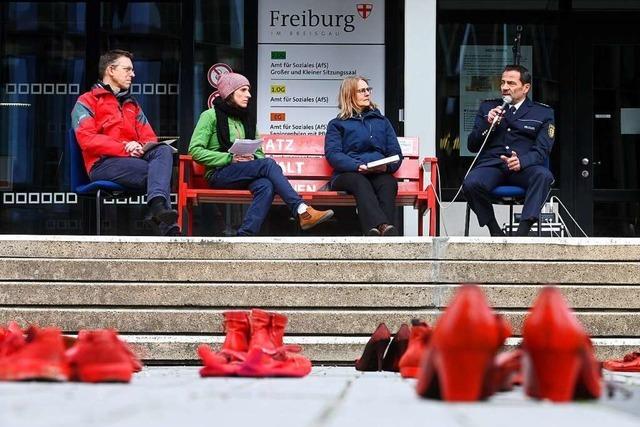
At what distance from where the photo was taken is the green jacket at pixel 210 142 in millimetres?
8555

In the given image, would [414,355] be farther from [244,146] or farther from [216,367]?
[244,146]

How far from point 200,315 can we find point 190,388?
274cm

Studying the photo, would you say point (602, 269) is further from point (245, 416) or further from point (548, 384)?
point (245, 416)

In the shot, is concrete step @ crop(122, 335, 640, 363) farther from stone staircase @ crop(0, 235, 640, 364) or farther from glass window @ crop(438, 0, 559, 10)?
glass window @ crop(438, 0, 559, 10)

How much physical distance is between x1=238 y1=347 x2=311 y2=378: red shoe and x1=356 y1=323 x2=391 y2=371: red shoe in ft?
2.10

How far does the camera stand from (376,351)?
5664 mm

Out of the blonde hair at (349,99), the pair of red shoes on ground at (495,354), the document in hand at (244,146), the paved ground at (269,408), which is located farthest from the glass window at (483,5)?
the pair of red shoes on ground at (495,354)

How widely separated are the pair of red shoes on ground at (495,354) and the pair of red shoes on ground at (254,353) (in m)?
1.51

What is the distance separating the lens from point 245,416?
298 centimetres

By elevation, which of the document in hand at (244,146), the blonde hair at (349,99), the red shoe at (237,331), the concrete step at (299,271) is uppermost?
the blonde hair at (349,99)

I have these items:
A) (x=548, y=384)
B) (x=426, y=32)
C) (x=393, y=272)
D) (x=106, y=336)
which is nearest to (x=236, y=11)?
(x=426, y=32)

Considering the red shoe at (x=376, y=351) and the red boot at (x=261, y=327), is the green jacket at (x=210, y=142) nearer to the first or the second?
the red shoe at (x=376, y=351)

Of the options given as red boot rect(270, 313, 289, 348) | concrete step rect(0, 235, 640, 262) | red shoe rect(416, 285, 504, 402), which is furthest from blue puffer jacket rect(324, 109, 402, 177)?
red shoe rect(416, 285, 504, 402)

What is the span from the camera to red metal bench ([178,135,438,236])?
881cm
